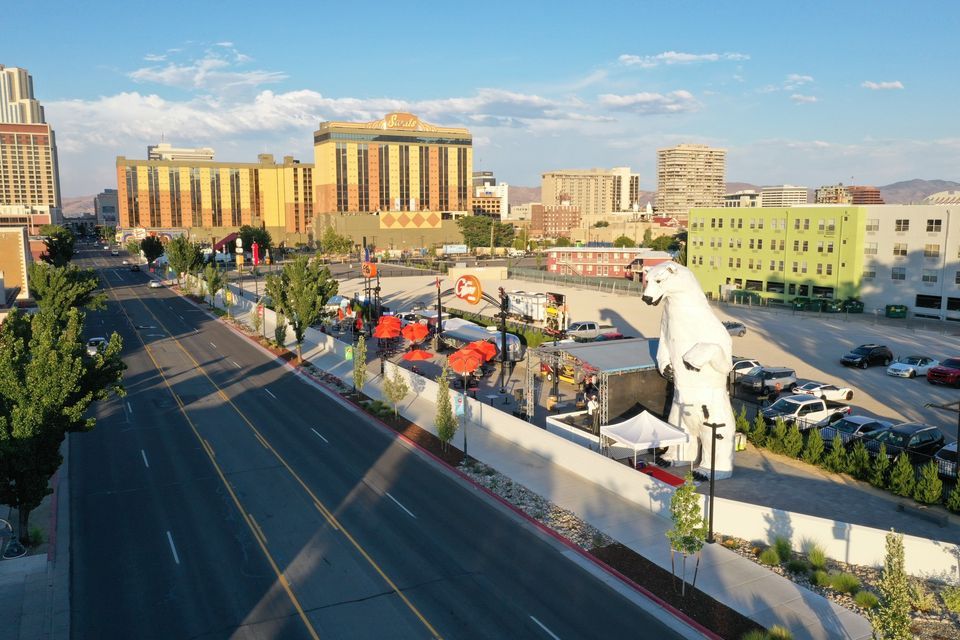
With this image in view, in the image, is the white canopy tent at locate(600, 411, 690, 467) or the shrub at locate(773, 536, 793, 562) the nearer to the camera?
the shrub at locate(773, 536, 793, 562)

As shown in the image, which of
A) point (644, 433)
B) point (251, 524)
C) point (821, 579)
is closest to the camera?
point (821, 579)

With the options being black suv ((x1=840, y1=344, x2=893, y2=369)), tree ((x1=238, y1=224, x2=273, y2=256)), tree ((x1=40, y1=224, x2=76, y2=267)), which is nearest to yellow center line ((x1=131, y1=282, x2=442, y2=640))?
black suv ((x1=840, y1=344, x2=893, y2=369))

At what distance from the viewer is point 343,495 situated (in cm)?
2406

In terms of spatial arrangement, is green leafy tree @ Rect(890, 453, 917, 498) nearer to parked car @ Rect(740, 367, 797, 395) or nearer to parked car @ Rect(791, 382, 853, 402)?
parked car @ Rect(791, 382, 853, 402)

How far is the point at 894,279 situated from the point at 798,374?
34100 mm

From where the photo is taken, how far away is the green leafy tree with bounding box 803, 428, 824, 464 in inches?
1049

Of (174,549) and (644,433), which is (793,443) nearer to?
(644,433)

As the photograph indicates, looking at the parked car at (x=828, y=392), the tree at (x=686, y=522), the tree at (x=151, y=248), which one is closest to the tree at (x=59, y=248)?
the tree at (x=151, y=248)

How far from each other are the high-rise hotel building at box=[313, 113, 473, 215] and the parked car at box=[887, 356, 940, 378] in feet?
483

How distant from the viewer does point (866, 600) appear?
1672cm

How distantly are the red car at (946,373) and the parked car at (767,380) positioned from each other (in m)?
8.55

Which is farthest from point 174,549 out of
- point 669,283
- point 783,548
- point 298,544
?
point 669,283

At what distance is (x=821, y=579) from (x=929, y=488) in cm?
740

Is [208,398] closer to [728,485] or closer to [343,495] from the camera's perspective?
[343,495]
